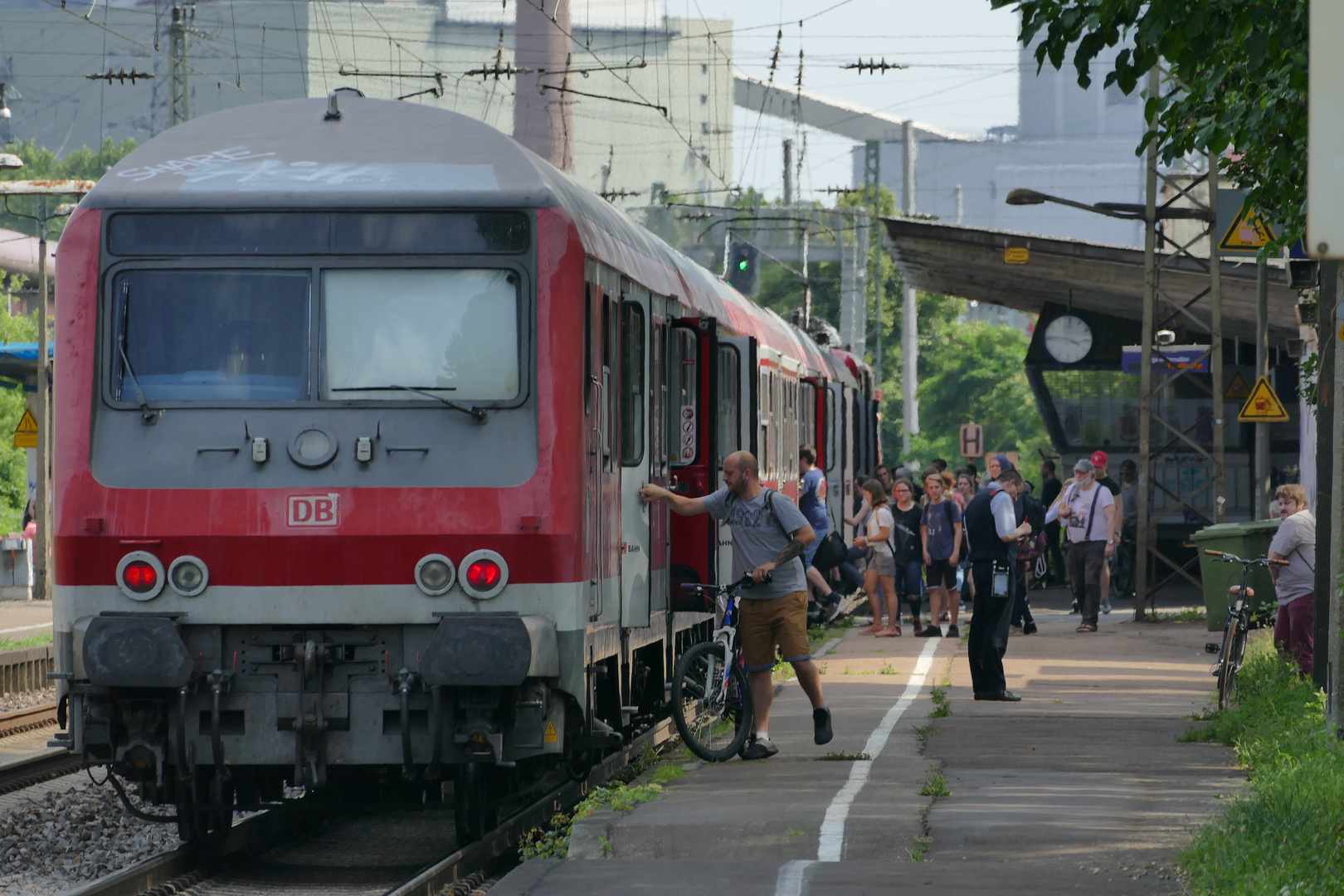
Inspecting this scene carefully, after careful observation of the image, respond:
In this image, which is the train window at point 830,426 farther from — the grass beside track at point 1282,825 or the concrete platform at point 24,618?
the grass beside track at point 1282,825

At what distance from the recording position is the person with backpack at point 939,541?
61.7 ft

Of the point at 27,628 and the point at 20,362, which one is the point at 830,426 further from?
the point at 20,362

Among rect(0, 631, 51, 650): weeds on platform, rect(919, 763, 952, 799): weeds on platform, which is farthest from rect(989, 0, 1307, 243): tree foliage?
rect(0, 631, 51, 650): weeds on platform

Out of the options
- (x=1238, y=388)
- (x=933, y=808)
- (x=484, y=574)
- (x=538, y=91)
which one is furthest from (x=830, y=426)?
(x=538, y=91)

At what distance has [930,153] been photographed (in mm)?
129000

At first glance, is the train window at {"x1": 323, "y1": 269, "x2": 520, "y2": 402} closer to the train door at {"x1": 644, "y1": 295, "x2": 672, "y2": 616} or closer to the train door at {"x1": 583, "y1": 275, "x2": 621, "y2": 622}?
the train door at {"x1": 583, "y1": 275, "x2": 621, "y2": 622}

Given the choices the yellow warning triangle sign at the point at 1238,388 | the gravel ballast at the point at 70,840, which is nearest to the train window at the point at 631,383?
the gravel ballast at the point at 70,840

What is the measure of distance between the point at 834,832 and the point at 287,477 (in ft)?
9.51

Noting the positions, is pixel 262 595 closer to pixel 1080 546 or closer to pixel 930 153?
pixel 1080 546

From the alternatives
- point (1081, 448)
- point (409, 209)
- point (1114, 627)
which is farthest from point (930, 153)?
point (409, 209)

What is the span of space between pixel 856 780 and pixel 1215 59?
4085 millimetres

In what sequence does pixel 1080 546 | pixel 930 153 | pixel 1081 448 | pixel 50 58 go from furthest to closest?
1. pixel 930 153
2. pixel 50 58
3. pixel 1081 448
4. pixel 1080 546

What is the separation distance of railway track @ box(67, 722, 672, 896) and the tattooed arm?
1.63m

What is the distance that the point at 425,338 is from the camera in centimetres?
848
